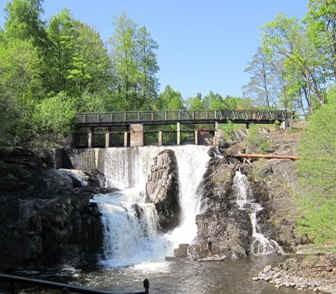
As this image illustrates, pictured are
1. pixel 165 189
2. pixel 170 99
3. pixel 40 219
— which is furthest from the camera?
pixel 170 99

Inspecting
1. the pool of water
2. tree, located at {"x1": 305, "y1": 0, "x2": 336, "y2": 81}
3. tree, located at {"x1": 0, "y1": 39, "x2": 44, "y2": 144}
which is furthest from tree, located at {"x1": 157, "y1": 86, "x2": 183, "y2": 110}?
the pool of water

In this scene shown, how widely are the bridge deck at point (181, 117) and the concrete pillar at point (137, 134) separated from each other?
0.54m

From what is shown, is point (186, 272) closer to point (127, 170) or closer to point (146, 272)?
point (146, 272)

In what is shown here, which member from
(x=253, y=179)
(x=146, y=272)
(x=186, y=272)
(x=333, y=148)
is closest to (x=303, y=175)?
(x=333, y=148)

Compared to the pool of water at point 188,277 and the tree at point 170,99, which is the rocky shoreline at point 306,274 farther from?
the tree at point 170,99

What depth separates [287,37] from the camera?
37656 millimetres

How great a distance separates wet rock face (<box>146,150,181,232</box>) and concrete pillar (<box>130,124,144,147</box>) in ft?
28.6

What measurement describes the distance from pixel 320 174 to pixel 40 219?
561 inches

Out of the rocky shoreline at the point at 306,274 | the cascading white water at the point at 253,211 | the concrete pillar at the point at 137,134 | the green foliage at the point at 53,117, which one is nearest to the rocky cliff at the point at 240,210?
the cascading white water at the point at 253,211

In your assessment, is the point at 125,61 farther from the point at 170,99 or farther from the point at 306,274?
the point at 306,274

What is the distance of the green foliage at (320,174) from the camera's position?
19.4m

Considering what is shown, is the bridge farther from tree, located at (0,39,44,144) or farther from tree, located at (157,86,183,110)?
tree, located at (157,86,183,110)

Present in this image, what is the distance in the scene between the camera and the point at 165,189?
31469 mm

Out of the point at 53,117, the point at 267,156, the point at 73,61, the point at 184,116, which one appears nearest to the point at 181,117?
the point at 184,116
